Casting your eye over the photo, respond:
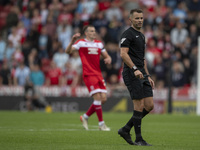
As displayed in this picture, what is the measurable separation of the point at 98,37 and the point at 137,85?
1509cm

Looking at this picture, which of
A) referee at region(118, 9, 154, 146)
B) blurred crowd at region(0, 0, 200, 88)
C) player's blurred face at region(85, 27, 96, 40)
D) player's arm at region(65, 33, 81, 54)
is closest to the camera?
referee at region(118, 9, 154, 146)

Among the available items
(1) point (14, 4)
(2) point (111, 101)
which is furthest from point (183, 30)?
(1) point (14, 4)

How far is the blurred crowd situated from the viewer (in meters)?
23.1

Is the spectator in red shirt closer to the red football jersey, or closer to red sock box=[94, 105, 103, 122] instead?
the red football jersey

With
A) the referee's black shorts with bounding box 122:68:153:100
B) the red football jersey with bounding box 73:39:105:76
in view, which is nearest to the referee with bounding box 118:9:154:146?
the referee's black shorts with bounding box 122:68:153:100

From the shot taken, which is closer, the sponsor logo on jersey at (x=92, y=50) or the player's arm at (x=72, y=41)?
the player's arm at (x=72, y=41)

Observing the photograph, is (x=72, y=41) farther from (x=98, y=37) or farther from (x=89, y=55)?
(x=98, y=37)

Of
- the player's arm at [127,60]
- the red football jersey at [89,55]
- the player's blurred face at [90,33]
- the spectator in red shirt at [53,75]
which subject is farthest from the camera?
the spectator in red shirt at [53,75]

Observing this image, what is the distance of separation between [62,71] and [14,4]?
847cm

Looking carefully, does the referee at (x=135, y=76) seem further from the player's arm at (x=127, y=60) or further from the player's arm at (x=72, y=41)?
the player's arm at (x=72, y=41)

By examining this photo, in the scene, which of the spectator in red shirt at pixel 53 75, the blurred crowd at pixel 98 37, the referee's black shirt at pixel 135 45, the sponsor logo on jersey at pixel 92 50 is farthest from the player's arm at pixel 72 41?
the spectator in red shirt at pixel 53 75

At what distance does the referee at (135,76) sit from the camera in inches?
357

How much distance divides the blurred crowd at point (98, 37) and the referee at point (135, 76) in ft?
43.8

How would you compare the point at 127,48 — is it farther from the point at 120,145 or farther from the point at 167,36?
the point at 167,36
